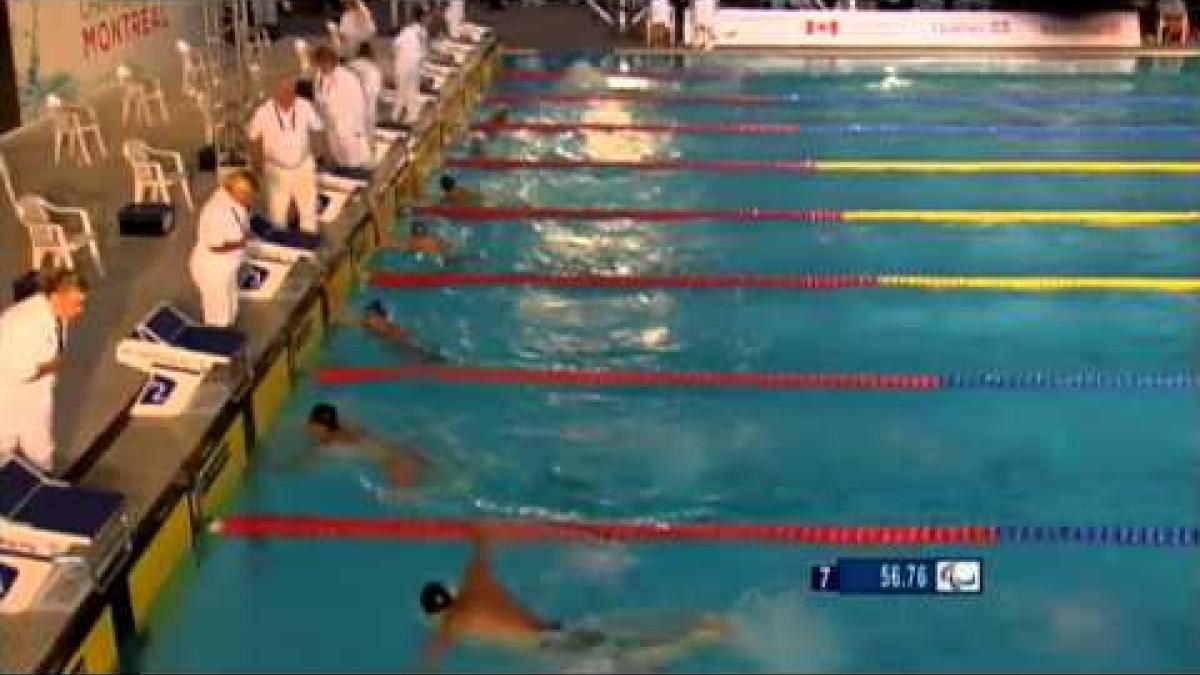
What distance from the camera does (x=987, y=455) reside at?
678cm

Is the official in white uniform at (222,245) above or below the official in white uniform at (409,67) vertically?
below

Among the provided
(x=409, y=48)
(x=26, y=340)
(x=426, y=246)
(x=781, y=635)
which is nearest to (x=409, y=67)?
(x=409, y=48)

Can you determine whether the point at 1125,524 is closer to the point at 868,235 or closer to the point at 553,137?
the point at 868,235

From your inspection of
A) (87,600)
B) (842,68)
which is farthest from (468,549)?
(842,68)

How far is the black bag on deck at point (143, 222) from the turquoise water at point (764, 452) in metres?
1.34

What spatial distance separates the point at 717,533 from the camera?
6.01 meters

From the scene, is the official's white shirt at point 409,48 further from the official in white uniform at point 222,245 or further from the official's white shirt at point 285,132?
the official in white uniform at point 222,245

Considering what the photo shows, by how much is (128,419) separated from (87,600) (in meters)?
1.47

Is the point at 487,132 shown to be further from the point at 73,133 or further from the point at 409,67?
the point at 73,133

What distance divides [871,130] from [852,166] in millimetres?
1393

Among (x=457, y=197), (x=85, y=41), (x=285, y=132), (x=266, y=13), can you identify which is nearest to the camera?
(x=285, y=132)

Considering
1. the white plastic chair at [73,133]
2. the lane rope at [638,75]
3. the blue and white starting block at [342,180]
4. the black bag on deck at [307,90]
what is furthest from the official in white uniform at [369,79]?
the lane rope at [638,75]

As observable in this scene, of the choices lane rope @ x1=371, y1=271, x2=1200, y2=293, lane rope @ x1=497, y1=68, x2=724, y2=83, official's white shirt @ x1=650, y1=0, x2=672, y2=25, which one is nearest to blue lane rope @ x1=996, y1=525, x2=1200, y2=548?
lane rope @ x1=371, y1=271, x2=1200, y2=293

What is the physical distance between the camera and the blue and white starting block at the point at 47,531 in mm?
4926
